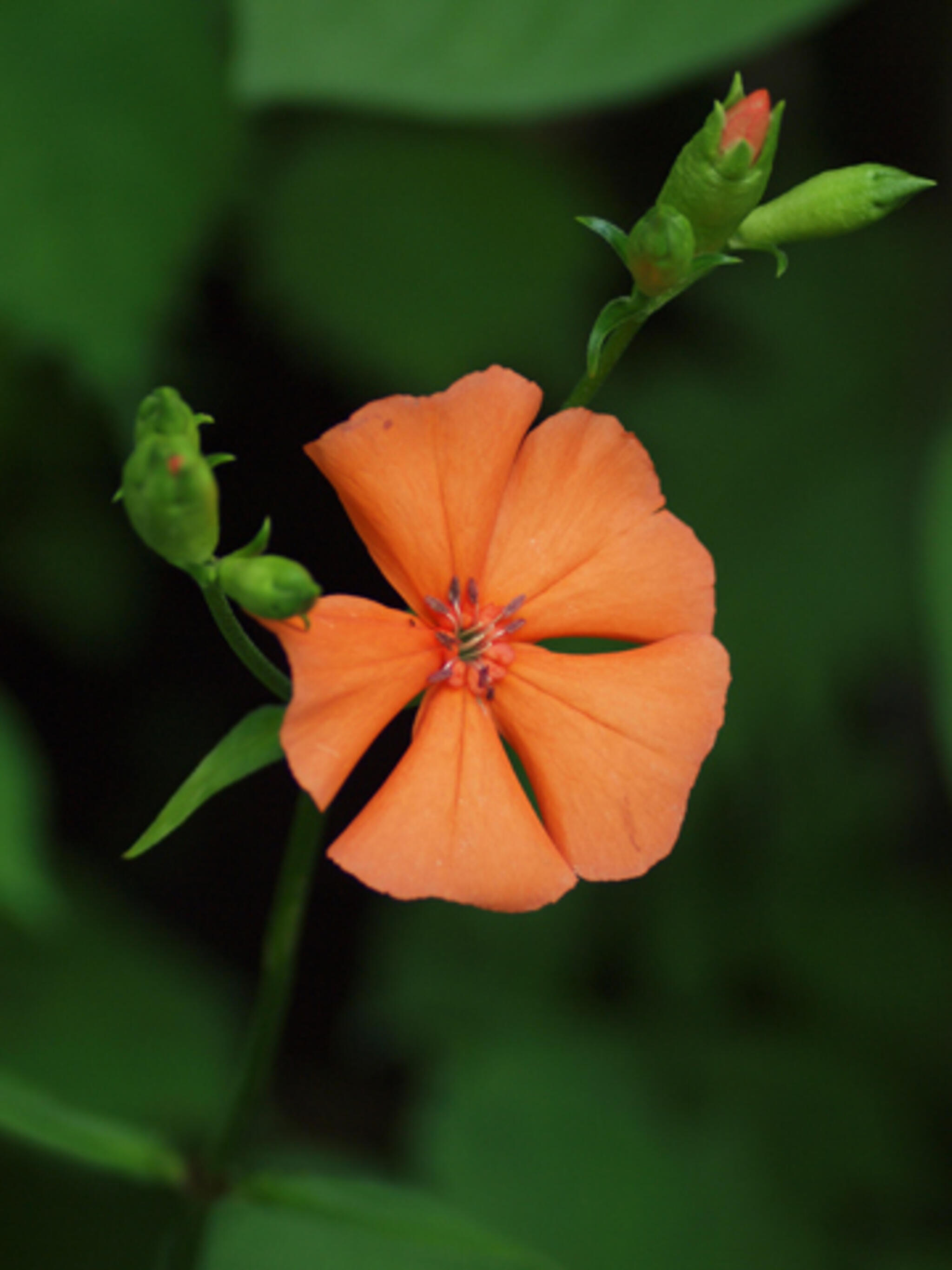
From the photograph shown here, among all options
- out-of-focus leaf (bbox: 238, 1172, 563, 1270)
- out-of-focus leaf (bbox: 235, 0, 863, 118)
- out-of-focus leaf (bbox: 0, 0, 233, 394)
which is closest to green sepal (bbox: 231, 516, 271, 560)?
out-of-focus leaf (bbox: 235, 0, 863, 118)

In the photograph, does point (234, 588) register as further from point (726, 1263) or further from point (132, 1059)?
point (726, 1263)

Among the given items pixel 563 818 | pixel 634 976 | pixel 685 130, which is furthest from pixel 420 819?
pixel 685 130

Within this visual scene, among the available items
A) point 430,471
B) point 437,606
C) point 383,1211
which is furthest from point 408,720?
point 430,471

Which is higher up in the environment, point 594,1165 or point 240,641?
point 240,641

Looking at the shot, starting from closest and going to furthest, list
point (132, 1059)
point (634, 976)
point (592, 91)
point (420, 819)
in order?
1. point (420, 819)
2. point (592, 91)
3. point (132, 1059)
4. point (634, 976)

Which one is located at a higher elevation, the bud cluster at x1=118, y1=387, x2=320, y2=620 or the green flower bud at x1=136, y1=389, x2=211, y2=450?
the green flower bud at x1=136, y1=389, x2=211, y2=450

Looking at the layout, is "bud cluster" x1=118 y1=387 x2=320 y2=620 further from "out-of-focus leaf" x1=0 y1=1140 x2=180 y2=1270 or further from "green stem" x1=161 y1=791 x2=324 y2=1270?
"out-of-focus leaf" x1=0 y1=1140 x2=180 y2=1270

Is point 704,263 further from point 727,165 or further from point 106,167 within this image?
point 106,167
